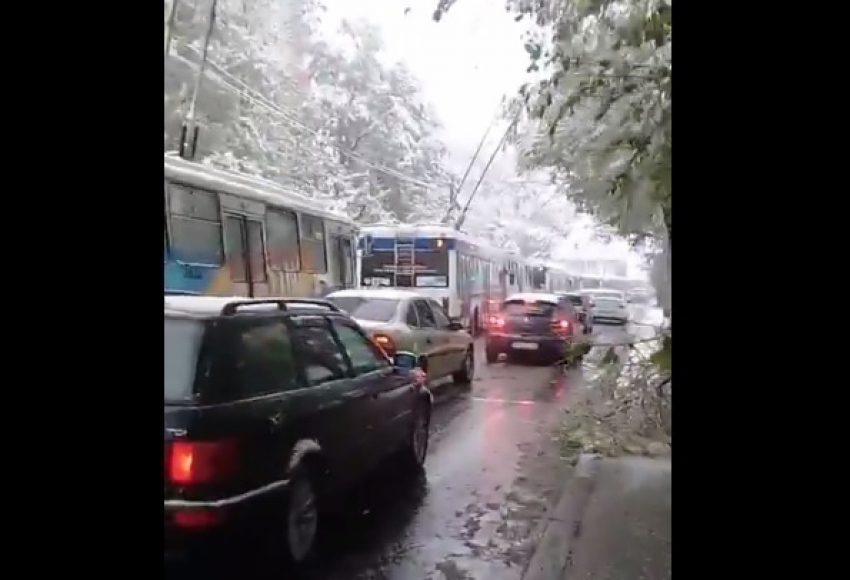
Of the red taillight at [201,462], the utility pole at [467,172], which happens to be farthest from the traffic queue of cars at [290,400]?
the utility pole at [467,172]

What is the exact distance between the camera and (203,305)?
72.8 inches

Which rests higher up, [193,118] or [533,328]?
[193,118]

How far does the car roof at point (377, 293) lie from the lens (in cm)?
228

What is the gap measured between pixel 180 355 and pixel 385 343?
0.68m

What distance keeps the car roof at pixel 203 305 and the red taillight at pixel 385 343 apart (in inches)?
15.7

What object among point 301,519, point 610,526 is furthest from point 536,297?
point 301,519

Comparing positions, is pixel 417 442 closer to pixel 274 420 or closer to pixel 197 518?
pixel 274 420

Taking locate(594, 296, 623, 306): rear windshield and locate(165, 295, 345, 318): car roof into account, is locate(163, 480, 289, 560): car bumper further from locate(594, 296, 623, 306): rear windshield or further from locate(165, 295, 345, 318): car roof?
locate(594, 296, 623, 306): rear windshield

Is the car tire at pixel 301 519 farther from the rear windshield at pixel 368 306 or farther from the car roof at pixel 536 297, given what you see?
the car roof at pixel 536 297
